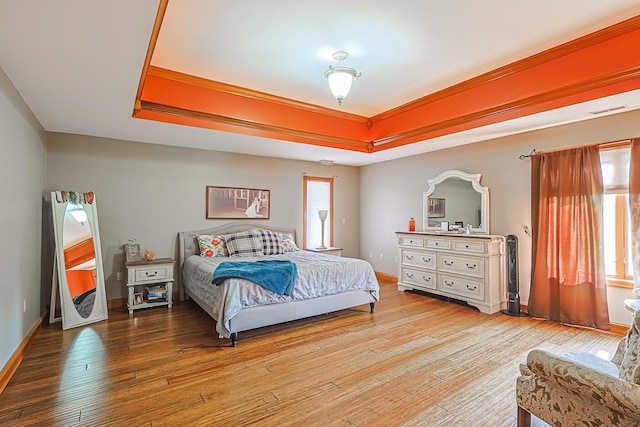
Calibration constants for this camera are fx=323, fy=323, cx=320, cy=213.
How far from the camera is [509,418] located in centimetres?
205

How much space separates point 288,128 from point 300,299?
7.47 ft

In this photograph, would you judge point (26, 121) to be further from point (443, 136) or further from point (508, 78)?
point (508, 78)

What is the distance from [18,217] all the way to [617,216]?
600 centimetres

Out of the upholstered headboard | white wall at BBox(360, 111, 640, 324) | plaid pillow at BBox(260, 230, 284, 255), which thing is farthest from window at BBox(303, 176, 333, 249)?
plaid pillow at BBox(260, 230, 284, 255)

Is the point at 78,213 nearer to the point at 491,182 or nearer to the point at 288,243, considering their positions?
the point at 288,243

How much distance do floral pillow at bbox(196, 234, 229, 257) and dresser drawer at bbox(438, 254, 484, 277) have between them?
325 centimetres

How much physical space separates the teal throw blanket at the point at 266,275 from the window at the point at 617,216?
352 cm

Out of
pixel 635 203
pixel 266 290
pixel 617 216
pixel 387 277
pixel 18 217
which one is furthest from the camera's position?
pixel 387 277

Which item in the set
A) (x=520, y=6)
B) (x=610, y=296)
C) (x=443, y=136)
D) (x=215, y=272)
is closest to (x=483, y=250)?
(x=610, y=296)

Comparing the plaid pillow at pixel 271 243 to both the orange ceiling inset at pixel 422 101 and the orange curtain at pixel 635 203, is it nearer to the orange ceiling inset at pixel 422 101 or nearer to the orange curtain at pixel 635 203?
the orange ceiling inset at pixel 422 101

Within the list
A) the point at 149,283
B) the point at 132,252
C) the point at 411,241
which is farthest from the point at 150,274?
the point at 411,241

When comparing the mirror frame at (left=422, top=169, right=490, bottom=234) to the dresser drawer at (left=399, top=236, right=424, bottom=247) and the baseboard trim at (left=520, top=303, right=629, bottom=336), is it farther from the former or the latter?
the baseboard trim at (left=520, top=303, right=629, bottom=336)

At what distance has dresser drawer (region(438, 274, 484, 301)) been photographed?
4.33m

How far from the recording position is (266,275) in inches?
135
